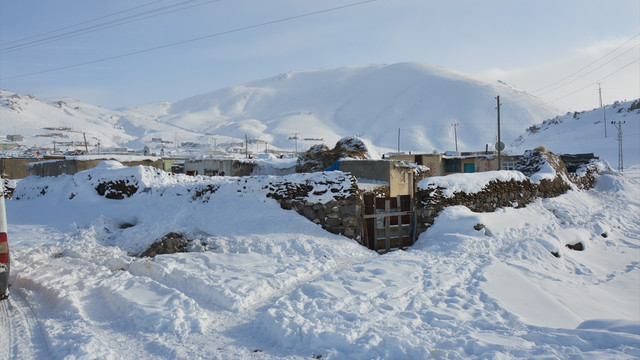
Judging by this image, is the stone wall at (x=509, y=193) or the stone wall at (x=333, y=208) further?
the stone wall at (x=509, y=193)

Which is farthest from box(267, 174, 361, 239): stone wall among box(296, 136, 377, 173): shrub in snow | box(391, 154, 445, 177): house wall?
box(391, 154, 445, 177): house wall

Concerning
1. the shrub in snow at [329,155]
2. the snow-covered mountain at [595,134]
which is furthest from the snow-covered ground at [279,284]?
the snow-covered mountain at [595,134]

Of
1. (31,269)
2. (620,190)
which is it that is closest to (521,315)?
(31,269)

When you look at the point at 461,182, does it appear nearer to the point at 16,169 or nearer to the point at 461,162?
the point at 461,162

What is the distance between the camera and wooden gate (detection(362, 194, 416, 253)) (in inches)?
461

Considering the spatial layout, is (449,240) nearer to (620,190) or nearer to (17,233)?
(17,233)

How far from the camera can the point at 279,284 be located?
24.9ft

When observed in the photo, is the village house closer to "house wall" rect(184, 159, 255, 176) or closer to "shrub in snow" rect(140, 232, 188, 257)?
"house wall" rect(184, 159, 255, 176)

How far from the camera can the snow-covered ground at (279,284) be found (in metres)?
5.11

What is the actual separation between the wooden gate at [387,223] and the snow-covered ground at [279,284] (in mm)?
661

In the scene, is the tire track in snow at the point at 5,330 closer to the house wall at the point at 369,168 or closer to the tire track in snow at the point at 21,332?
the tire track in snow at the point at 21,332

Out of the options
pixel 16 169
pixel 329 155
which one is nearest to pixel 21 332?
pixel 329 155

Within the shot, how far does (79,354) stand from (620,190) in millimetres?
28407

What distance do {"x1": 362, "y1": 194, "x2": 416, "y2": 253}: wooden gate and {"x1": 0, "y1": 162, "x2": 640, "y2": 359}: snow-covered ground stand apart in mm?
661
